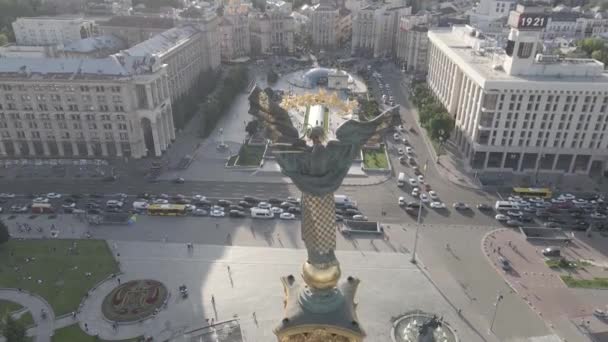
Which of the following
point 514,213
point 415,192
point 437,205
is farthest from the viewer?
point 415,192

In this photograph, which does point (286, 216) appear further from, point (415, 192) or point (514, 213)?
point (514, 213)

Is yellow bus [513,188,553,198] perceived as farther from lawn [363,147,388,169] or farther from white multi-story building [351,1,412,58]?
white multi-story building [351,1,412,58]

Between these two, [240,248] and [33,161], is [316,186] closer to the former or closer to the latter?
[240,248]

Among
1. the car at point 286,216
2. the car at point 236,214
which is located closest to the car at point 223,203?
the car at point 236,214

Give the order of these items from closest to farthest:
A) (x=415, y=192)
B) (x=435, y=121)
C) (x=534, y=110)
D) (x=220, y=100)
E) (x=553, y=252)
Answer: (x=553, y=252) → (x=415, y=192) → (x=534, y=110) → (x=435, y=121) → (x=220, y=100)

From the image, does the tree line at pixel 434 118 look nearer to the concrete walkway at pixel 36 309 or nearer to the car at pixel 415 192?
the car at pixel 415 192

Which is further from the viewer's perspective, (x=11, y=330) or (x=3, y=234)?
(x=3, y=234)

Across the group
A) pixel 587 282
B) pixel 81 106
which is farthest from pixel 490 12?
pixel 81 106
